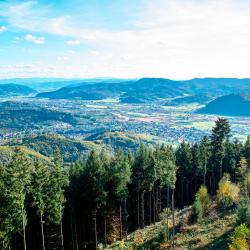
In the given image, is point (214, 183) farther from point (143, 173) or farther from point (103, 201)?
point (103, 201)

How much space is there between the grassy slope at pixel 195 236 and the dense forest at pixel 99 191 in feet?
6.50

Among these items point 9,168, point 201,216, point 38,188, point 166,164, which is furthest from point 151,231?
point 9,168

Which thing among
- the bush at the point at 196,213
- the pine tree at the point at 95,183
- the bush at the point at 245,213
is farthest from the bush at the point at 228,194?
the bush at the point at 245,213

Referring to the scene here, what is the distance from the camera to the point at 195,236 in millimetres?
55281

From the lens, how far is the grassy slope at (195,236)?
50688 millimetres

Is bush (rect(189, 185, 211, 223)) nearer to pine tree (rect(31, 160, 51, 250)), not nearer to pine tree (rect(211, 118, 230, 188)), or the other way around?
pine tree (rect(211, 118, 230, 188))

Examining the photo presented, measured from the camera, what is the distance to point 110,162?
2729 inches

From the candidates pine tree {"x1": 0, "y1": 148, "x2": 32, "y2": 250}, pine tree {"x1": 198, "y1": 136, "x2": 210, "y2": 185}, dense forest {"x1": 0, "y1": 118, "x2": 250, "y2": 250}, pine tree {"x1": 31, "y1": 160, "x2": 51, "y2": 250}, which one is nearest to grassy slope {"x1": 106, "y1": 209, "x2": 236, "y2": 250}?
dense forest {"x1": 0, "y1": 118, "x2": 250, "y2": 250}

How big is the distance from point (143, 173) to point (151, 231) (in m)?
12.0

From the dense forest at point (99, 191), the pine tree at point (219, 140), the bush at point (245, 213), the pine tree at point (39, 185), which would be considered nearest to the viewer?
the bush at point (245, 213)

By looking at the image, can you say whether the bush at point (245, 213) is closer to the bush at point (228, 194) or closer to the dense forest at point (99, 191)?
the dense forest at point (99, 191)

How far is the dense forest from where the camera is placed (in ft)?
164

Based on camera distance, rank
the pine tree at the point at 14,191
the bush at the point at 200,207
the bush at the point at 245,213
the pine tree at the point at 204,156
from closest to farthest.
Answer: the bush at the point at 245,213 → the pine tree at the point at 14,191 → the bush at the point at 200,207 → the pine tree at the point at 204,156

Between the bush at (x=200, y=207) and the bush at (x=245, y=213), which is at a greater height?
the bush at (x=245, y=213)
